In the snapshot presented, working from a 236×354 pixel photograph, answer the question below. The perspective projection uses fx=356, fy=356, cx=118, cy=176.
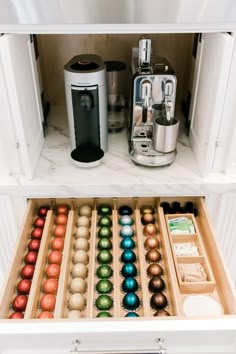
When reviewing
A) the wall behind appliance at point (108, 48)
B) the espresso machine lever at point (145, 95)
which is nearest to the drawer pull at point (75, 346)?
the espresso machine lever at point (145, 95)

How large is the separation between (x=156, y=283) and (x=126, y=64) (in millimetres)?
814

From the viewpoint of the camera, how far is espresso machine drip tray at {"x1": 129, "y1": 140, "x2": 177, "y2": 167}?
3.51ft

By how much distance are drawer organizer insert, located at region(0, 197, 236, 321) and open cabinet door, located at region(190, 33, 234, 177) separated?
18cm

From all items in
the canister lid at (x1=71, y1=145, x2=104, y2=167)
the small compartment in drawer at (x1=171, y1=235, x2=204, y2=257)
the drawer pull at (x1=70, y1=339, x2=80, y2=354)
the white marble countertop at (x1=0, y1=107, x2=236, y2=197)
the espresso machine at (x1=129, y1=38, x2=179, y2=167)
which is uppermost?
the espresso machine at (x1=129, y1=38, x2=179, y2=167)

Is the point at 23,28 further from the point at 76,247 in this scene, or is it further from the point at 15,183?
the point at 76,247

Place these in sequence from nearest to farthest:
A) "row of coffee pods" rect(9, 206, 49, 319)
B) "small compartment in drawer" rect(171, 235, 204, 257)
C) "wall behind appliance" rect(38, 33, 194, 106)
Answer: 1. "row of coffee pods" rect(9, 206, 49, 319)
2. "small compartment in drawer" rect(171, 235, 204, 257)
3. "wall behind appliance" rect(38, 33, 194, 106)

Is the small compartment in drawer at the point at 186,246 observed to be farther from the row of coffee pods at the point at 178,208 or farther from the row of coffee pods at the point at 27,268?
the row of coffee pods at the point at 27,268

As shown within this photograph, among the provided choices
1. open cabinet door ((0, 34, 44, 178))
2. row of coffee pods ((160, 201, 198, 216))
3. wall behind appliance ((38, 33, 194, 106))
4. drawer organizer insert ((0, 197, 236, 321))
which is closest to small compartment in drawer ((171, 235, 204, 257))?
drawer organizer insert ((0, 197, 236, 321))

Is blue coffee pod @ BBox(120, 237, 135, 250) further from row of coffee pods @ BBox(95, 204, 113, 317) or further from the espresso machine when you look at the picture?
the espresso machine

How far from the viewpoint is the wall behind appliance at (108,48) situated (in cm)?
129

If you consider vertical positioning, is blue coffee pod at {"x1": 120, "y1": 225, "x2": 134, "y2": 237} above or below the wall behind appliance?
below

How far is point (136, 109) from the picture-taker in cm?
107

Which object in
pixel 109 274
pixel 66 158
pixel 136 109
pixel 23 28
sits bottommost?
pixel 109 274

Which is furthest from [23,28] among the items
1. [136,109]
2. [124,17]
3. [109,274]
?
[109,274]
